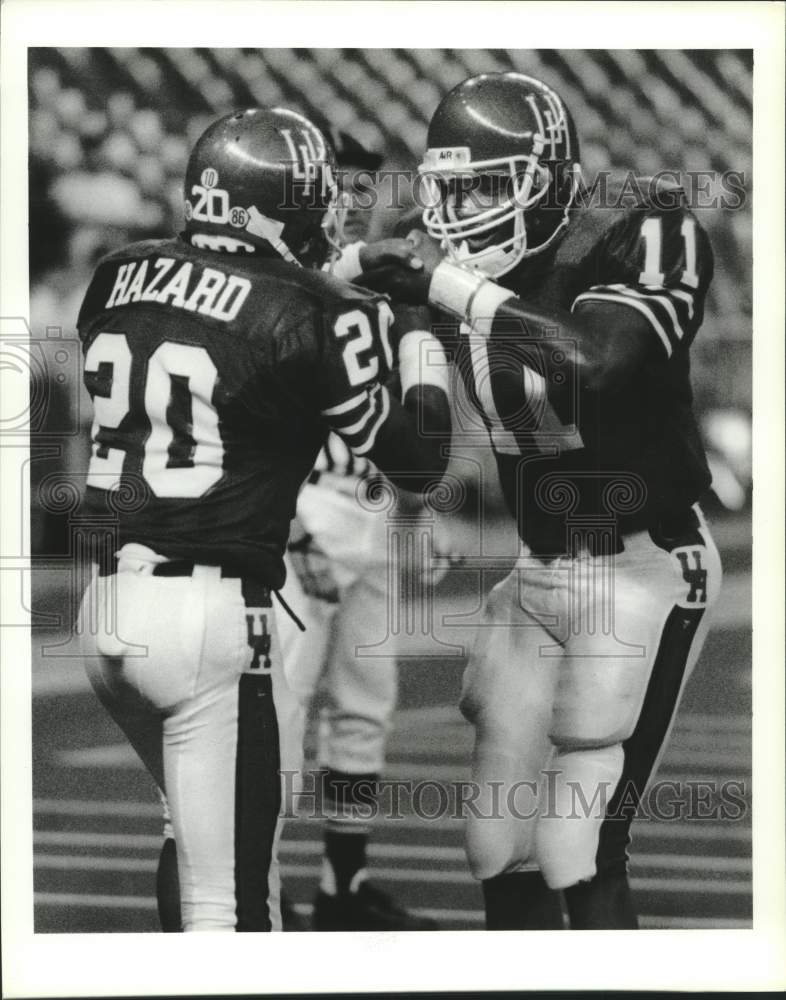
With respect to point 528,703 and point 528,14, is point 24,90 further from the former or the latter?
point 528,703

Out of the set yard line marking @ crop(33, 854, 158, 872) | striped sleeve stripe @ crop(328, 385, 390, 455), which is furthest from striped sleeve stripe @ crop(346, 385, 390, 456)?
yard line marking @ crop(33, 854, 158, 872)

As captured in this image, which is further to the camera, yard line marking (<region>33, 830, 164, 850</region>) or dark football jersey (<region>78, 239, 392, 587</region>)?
yard line marking (<region>33, 830, 164, 850</region>)

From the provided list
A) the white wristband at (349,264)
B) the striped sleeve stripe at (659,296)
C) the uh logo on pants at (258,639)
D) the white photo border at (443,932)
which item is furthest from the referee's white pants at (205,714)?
the striped sleeve stripe at (659,296)

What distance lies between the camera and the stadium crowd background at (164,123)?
6.64ft

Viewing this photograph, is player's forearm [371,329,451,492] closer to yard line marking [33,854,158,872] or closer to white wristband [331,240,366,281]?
white wristband [331,240,366,281]

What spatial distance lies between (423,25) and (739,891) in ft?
5.03

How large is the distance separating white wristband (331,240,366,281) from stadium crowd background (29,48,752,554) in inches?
1.9

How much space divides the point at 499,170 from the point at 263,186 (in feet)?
1.23

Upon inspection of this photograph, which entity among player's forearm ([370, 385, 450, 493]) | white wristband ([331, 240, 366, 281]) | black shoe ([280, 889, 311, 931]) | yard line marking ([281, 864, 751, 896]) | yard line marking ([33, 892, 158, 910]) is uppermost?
white wristband ([331, 240, 366, 281])

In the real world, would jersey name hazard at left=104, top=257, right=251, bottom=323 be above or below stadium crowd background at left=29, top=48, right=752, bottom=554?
below

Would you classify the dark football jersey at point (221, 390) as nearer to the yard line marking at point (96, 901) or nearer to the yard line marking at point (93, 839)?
the yard line marking at point (93, 839)

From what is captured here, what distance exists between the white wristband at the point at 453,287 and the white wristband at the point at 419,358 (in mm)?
56

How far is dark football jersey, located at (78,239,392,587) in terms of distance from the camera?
6.33ft

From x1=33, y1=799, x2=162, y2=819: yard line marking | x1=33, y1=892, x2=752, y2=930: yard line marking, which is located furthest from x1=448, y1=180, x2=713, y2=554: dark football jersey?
x1=33, y1=799, x2=162, y2=819: yard line marking
